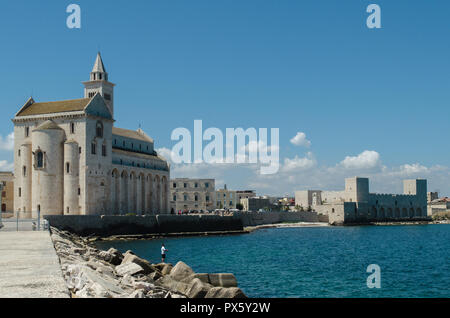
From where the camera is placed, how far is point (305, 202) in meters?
135

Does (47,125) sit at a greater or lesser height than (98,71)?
lesser

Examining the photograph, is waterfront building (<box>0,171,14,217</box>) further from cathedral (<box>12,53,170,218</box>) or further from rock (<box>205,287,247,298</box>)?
rock (<box>205,287,247,298</box>)

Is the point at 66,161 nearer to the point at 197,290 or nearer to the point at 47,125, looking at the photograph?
the point at 47,125

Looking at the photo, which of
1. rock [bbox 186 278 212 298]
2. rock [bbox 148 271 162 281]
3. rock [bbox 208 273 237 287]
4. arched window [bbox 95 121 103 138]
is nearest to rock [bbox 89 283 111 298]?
rock [bbox 186 278 212 298]

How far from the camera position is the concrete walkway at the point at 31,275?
10633 millimetres

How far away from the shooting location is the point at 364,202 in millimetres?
115938

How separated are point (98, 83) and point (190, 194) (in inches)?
1457

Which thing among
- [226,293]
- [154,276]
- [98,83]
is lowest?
[154,276]

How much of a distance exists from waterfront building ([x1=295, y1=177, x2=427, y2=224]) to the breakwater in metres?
40.3

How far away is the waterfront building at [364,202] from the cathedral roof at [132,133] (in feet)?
152

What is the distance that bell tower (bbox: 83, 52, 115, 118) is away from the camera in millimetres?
83375

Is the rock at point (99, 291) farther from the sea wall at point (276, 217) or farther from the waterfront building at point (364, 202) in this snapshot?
the waterfront building at point (364, 202)

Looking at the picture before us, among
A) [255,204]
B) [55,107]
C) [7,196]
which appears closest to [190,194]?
[255,204]
